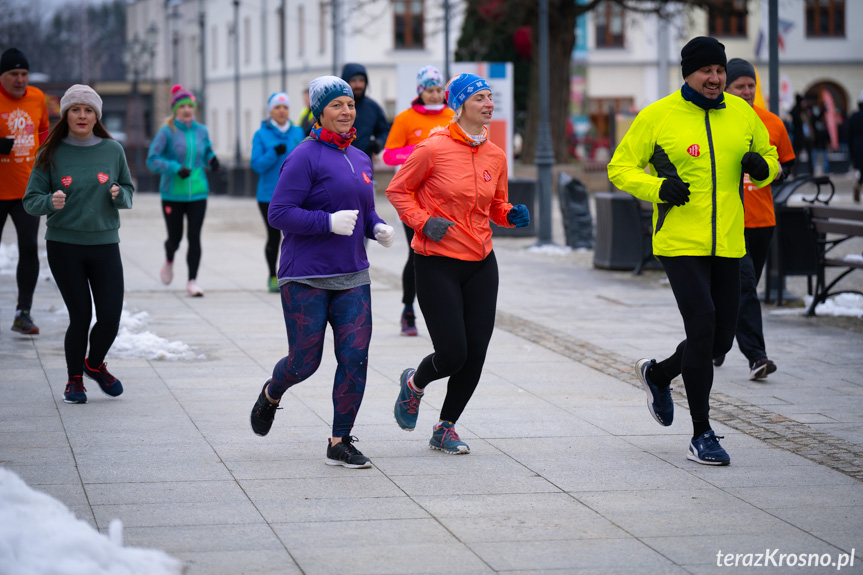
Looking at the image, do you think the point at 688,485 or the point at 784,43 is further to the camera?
the point at 784,43

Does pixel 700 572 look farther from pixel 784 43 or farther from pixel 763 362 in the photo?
pixel 784 43

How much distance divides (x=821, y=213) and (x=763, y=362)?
3255 mm

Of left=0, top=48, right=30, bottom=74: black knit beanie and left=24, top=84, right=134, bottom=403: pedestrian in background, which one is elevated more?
left=0, top=48, right=30, bottom=74: black knit beanie

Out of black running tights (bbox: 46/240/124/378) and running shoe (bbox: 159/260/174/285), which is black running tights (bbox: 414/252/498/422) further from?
running shoe (bbox: 159/260/174/285)

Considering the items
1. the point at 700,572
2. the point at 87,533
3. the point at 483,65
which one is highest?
the point at 483,65

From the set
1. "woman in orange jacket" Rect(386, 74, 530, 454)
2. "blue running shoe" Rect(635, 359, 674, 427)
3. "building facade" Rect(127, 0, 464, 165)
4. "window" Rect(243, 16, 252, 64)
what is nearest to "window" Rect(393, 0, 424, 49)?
"building facade" Rect(127, 0, 464, 165)

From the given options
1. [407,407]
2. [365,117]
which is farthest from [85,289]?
[365,117]

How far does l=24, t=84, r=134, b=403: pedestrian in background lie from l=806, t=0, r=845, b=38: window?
50.2 meters

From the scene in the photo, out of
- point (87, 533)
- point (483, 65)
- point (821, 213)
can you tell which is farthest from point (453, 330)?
point (483, 65)

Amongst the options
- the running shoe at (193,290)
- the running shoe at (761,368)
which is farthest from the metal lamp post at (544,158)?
the running shoe at (761,368)

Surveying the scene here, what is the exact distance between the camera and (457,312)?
230 inches

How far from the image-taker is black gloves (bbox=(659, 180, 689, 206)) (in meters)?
5.77

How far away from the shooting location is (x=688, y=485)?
18.0ft

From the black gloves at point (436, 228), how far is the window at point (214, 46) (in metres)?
65.5
